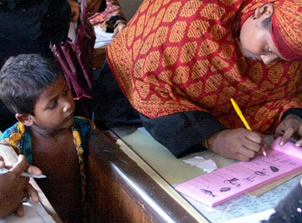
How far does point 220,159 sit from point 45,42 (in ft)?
2.26

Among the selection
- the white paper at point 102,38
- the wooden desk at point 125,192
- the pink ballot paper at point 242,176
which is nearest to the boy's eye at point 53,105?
the wooden desk at point 125,192

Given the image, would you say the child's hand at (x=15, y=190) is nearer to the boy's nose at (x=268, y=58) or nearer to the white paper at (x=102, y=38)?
the boy's nose at (x=268, y=58)

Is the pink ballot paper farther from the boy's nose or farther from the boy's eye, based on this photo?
the boy's eye

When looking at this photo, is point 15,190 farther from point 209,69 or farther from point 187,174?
point 209,69

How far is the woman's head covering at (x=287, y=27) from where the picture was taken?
107cm

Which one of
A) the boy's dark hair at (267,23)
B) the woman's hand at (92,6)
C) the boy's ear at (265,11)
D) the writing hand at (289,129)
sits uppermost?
the boy's ear at (265,11)

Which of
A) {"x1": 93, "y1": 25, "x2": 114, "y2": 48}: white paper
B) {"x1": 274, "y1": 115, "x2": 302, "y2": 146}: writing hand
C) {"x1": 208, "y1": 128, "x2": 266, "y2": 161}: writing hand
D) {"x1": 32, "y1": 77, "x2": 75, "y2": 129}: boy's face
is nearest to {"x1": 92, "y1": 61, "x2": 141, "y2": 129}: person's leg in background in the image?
{"x1": 32, "y1": 77, "x2": 75, "y2": 129}: boy's face

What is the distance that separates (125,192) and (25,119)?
1.21ft

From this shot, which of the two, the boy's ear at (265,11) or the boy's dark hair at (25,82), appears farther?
the boy's dark hair at (25,82)

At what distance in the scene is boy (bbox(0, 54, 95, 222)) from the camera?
1244 mm

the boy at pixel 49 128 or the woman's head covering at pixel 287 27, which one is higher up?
the woman's head covering at pixel 287 27

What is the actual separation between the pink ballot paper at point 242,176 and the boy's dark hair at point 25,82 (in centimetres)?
46

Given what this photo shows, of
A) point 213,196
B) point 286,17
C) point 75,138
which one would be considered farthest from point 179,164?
point 286,17

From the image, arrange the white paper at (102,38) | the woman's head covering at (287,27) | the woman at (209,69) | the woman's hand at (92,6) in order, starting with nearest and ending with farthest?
the woman's head covering at (287,27) → the woman at (209,69) → the woman's hand at (92,6) → the white paper at (102,38)
